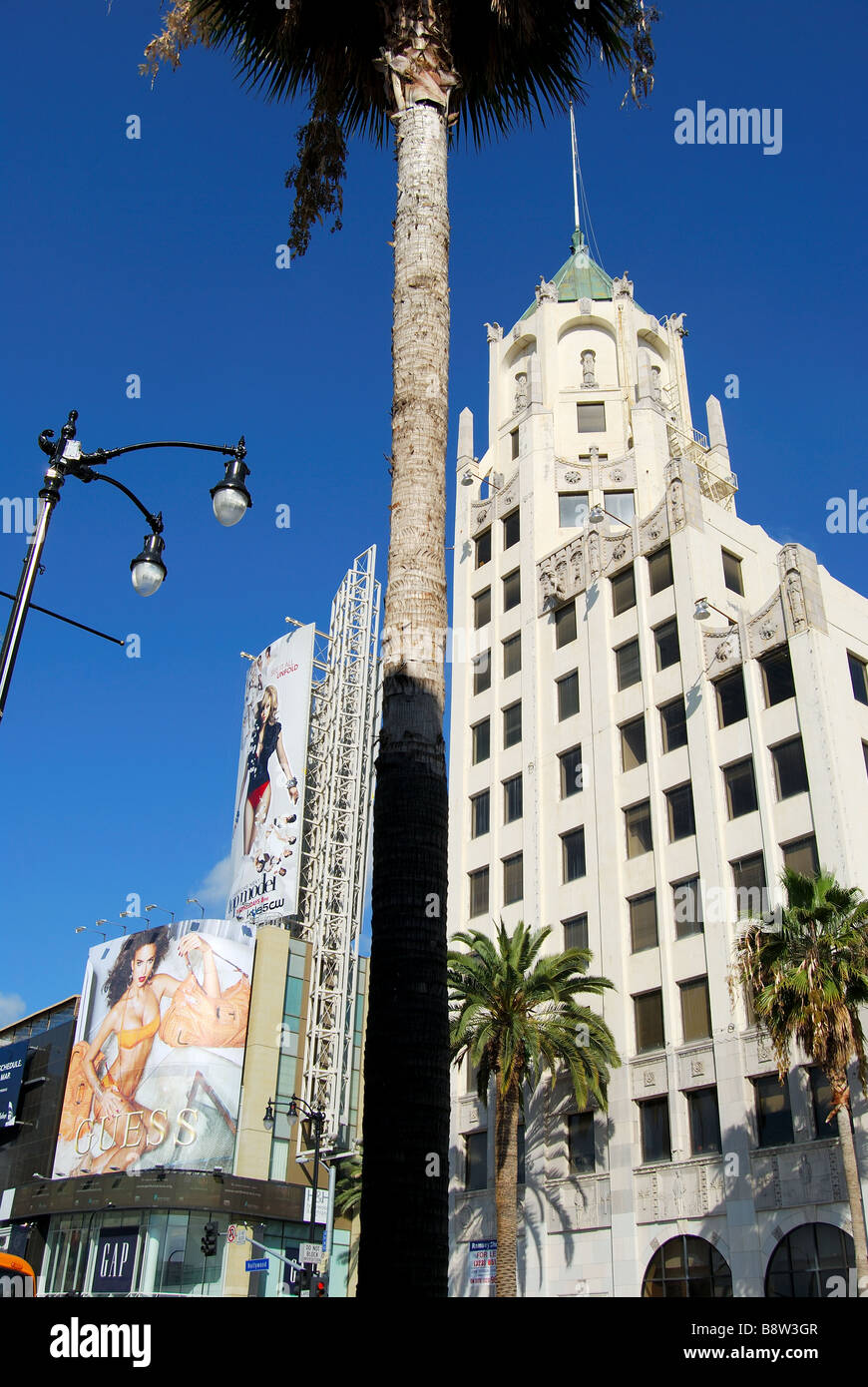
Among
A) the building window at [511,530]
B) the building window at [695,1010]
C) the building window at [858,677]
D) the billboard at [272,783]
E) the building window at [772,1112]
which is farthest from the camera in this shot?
the billboard at [272,783]

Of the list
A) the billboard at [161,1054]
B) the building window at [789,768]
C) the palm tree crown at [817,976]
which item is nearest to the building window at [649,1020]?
the building window at [789,768]

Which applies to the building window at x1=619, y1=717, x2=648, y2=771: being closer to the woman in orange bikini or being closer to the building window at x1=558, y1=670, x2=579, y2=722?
the building window at x1=558, y1=670, x2=579, y2=722

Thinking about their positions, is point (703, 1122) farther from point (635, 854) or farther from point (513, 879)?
point (513, 879)

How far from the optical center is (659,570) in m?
46.1

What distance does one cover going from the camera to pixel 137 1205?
5966 centimetres

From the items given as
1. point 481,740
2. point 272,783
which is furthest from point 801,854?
point 272,783

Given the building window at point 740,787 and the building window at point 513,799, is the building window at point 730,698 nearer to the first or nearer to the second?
the building window at point 740,787

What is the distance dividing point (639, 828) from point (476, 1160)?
15011 mm

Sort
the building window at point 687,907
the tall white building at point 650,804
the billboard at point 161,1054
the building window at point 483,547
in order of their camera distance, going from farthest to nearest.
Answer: the billboard at point 161,1054 → the building window at point 483,547 → the building window at point 687,907 → the tall white building at point 650,804

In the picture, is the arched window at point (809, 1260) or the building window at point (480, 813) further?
the building window at point (480, 813)

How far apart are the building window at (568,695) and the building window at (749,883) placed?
39.1 ft

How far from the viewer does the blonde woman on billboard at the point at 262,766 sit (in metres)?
73.4
